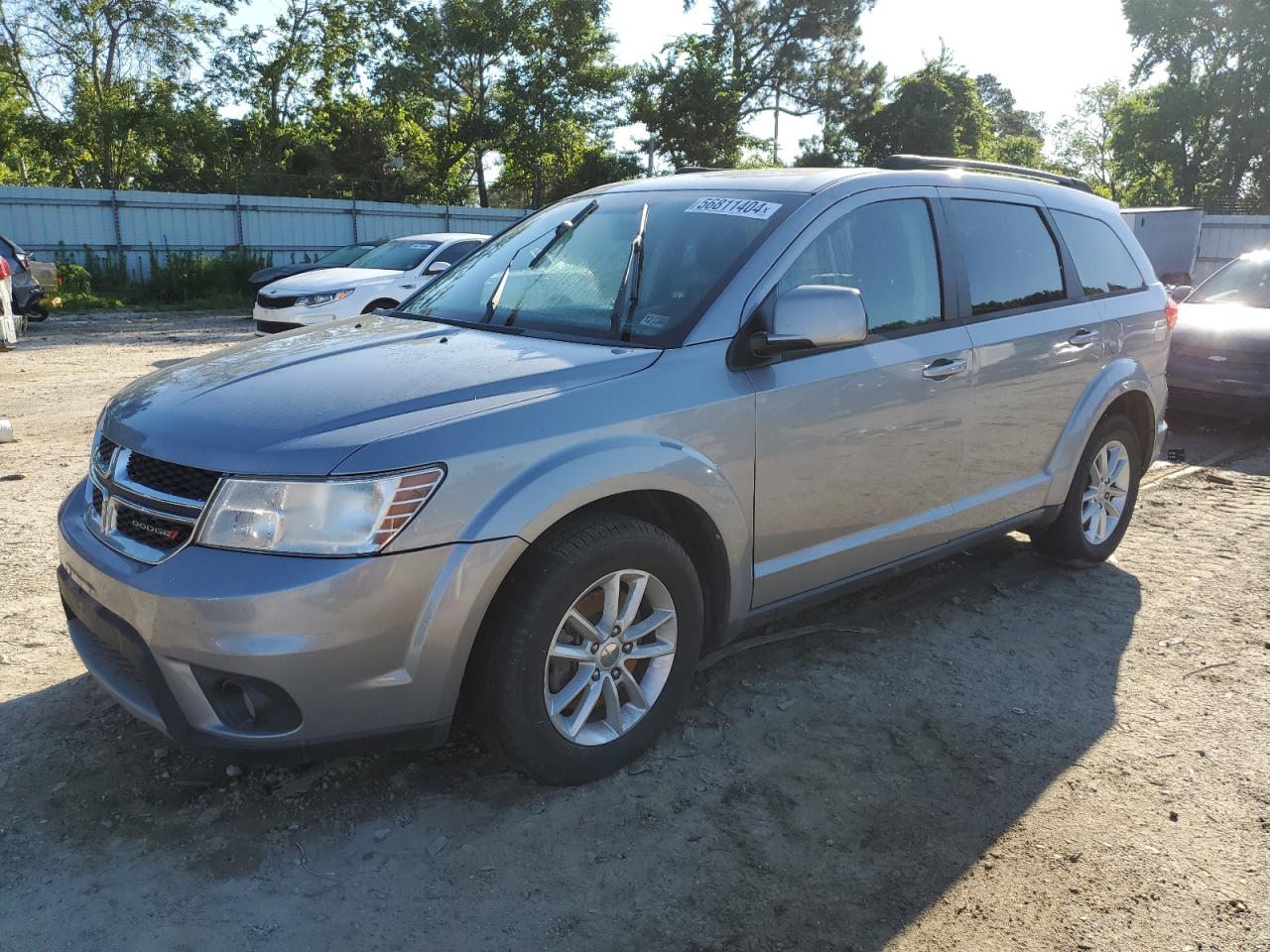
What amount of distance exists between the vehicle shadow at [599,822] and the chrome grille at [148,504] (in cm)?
79

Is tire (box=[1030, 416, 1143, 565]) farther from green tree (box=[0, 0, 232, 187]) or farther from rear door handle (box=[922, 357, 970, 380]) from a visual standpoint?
green tree (box=[0, 0, 232, 187])

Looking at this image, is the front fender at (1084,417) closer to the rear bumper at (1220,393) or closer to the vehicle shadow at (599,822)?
the vehicle shadow at (599,822)

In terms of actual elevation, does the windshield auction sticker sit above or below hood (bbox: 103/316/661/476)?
above

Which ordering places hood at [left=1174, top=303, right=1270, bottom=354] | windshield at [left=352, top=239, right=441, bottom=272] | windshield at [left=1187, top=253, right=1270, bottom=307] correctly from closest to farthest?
hood at [left=1174, top=303, right=1270, bottom=354] < windshield at [left=1187, top=253, right=1270, bottom=307] < windshield at [left=352, top=239, right=441, bottom=272]

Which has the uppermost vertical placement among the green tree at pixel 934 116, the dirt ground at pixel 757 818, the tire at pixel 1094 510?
the green tree at pixel 934 116

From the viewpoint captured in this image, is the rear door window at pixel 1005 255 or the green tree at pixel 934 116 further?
the green tree at pixel 934 116

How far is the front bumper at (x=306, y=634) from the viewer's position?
8.06ft

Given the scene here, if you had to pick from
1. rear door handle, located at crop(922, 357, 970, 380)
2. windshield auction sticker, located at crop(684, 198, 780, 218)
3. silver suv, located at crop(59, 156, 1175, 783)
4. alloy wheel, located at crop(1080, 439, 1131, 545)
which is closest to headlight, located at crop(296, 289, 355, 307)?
silver suv, located at crop(59, 156, 1175, 783)

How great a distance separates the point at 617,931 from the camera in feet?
8.11

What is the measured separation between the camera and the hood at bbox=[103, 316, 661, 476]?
102 inches

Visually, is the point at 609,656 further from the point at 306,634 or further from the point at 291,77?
the point at 291,77

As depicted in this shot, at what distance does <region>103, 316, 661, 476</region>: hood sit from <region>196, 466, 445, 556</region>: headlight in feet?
0.16

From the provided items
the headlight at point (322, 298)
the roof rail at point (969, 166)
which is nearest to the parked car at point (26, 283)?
the headlight at point (322, 298)

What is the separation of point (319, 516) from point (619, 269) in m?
1.56
